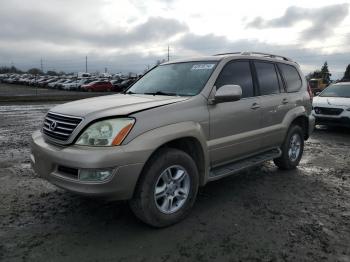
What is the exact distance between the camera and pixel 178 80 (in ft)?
15.9

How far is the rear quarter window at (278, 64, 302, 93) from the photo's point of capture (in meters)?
6.19

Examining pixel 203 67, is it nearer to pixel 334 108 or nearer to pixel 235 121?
pixel 235 121

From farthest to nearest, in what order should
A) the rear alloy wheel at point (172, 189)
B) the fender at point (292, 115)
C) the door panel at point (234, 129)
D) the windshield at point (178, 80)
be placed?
the fender at point (292, 115)
the windshield at point (178, 80)
the door panel at point (234, 129)
the rear alloy wheel at point (172, 189)

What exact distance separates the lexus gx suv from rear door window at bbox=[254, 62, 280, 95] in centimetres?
2

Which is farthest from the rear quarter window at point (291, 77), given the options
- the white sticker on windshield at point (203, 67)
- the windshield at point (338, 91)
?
the windshield at point (338, 91)

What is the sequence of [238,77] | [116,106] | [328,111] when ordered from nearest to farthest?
[116,106] → [238,77] → [328,111]

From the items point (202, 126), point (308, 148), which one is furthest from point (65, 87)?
point (202, 126)

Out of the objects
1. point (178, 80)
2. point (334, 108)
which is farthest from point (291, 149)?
point (334, 108)

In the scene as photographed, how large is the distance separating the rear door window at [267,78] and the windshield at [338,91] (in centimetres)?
628

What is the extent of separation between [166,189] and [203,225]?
58 centimetres

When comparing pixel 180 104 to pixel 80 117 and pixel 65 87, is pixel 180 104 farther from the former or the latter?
pixel 65 87

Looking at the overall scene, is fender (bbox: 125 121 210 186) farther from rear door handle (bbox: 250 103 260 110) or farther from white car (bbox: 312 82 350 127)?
white car (bbox: 312 82 350 127)

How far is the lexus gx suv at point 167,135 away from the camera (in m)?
3.48

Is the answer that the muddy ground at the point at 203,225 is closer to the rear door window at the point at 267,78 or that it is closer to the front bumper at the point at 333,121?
the rear door window at the point at 267,78
